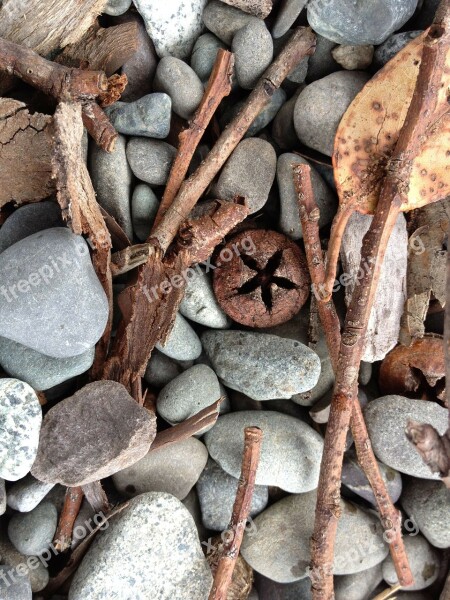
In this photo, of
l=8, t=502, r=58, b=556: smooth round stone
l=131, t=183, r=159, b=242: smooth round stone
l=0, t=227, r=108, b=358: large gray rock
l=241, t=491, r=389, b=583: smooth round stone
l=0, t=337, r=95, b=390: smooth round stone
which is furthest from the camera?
l=241, t=491, r=389, b=583: smooth round stone

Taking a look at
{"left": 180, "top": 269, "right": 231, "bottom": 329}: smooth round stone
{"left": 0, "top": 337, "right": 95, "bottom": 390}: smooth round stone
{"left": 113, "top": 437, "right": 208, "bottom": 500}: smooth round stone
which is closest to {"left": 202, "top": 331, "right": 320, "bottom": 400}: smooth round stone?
{"left": 180, "top": 269, "right": 231, "bottom": 329}: smooth round stone

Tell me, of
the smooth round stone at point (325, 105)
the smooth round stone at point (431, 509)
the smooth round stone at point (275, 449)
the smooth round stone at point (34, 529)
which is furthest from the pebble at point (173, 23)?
the smooth round stone at point (431, 509)

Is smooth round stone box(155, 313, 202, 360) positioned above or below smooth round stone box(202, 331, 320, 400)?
above

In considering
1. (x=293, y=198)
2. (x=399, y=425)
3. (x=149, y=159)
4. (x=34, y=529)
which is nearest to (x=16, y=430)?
(x=34, y=529)

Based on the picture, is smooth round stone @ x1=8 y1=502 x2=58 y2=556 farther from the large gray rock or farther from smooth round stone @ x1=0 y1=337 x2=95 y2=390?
the large gray rock

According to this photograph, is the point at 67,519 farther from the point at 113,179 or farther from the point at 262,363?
the point at 113,179

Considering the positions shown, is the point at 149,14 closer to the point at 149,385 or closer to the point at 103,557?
the point at 149,385

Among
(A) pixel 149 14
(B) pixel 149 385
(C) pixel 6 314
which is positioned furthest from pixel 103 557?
(A) pixel 149 14
